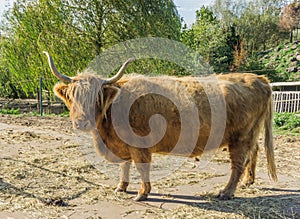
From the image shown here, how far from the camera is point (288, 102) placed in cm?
1246

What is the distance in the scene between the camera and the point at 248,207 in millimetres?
3168

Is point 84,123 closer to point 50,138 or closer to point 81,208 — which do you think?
point 81,208

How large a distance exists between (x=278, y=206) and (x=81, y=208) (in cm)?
194

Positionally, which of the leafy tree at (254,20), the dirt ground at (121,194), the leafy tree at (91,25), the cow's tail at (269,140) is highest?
the leafy tree at (254,20)

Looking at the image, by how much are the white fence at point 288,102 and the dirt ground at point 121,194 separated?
7043 mm

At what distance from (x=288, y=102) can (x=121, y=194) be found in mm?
10624

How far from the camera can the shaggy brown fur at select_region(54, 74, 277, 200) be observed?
3.42 m

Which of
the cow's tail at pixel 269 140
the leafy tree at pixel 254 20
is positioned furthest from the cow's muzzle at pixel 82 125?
the leafy tree at pixel 254 20

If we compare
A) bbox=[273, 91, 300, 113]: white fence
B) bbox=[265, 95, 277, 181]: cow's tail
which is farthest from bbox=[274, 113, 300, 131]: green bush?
bbox=[265, 95, 277, 181]: cow's tail

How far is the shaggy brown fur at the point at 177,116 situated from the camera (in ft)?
11.2

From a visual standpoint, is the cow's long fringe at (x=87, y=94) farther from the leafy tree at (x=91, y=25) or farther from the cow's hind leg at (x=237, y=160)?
the leafy tree at (x=91, y=25)

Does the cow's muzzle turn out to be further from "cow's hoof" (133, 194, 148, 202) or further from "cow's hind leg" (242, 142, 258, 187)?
"cow's hind leg" (242, 142, 258, 187)

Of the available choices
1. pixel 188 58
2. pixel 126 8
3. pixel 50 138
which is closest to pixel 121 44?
pixel 126 8

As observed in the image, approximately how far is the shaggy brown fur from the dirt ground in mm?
225
